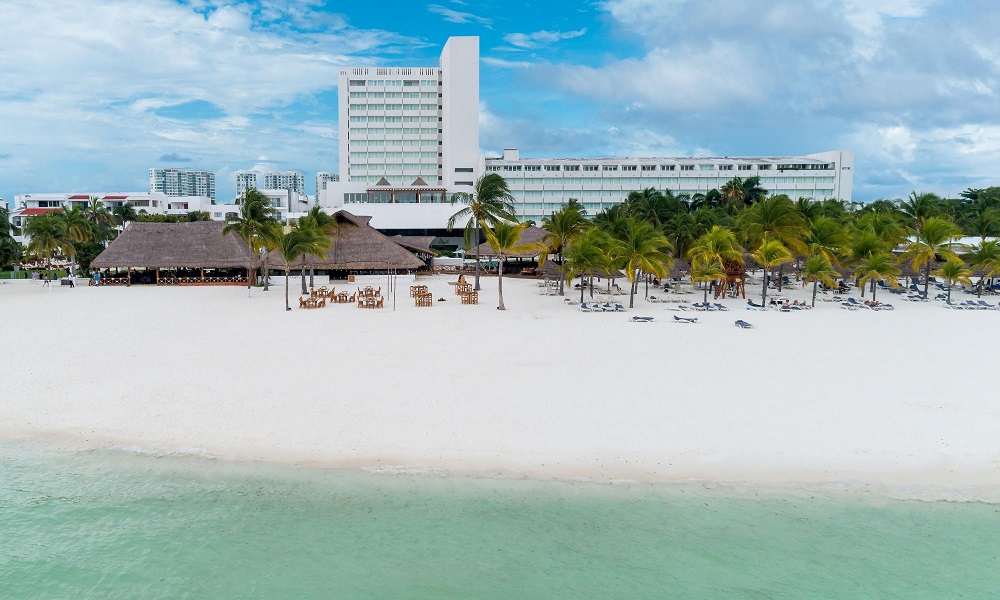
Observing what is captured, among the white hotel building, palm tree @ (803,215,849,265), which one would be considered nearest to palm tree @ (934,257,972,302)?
palm tree @ (803,215,849,265)

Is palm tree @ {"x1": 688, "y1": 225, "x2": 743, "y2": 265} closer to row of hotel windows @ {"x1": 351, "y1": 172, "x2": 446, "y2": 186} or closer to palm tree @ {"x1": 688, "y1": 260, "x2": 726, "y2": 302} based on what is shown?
palm tree @ {"x1": 688, "y1": 260, "x2": 726, "y2": 302}

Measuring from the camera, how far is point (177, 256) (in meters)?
35.8

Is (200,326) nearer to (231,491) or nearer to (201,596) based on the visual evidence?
(231,491)

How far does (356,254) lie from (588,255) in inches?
628

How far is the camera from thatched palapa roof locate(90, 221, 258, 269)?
3541 centimetres

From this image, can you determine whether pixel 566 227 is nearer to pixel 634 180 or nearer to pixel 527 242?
pixel 527 242

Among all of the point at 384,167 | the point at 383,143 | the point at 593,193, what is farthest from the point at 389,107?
the point at 593,193

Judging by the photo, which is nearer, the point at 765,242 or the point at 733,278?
the point at 765,242

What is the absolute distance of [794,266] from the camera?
39.0 metres

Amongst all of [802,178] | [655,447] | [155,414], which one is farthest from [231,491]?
[802,178]

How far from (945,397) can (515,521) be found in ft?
33.5

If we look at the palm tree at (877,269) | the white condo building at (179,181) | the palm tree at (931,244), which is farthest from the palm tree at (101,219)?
the white condo building at (179,181)

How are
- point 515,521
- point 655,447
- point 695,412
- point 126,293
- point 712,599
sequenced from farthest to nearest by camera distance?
point 126,293, point 695,412, point 655,447, point 515,521, point 712,599

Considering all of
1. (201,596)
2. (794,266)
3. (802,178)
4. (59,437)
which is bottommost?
(201,596)
